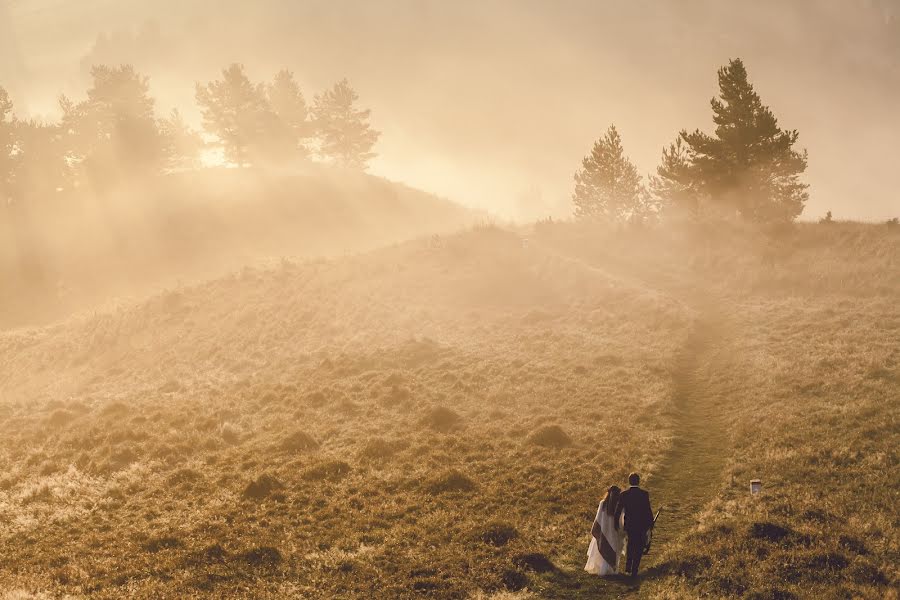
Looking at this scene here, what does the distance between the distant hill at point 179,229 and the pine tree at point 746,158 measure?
31.4 meters

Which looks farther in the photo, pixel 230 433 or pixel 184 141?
pixel 184 141

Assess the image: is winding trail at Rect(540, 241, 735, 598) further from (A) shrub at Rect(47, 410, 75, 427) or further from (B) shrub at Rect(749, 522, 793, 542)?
(A) shrub at Rect(47, 410, 75, 427)

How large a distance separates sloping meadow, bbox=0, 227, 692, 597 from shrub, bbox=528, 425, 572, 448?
0.07 m

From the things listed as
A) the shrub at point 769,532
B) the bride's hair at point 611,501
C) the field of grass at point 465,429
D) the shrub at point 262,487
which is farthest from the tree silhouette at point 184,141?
the shrub at point 769,532

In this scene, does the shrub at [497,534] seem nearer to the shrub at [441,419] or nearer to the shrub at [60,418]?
the shrub at [441,419]

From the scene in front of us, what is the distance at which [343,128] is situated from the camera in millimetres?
76875

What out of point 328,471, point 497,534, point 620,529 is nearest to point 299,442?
point 328,471

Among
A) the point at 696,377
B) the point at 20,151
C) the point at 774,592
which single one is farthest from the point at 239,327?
the point at 20,151

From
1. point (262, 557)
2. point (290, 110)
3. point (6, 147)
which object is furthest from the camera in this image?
point (290, 110)

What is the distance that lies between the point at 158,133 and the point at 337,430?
5559 centimetres

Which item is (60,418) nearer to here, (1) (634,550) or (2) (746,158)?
(1) (634,550)

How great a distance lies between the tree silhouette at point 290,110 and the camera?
248 ft

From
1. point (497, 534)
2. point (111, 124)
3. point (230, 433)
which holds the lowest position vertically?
point (497, 534)

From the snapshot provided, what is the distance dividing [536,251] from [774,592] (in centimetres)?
3633
